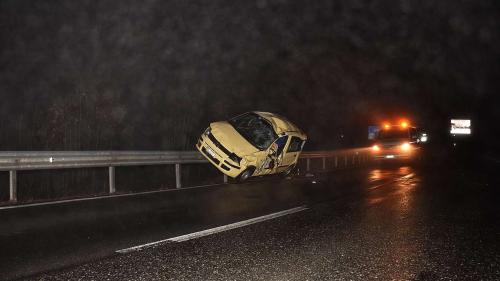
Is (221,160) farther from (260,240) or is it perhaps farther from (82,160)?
(260,240)

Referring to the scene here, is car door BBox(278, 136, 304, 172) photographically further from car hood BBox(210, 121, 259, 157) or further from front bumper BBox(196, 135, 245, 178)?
front bumper BBox(196, 135, 245, 178)

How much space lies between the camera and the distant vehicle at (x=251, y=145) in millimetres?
11047

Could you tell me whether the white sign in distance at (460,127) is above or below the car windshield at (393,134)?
above

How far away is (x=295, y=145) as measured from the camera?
12875mm

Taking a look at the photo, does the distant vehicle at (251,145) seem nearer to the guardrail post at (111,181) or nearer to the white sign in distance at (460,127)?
the guardrail post at (111,181)

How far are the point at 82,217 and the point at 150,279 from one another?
130 inches

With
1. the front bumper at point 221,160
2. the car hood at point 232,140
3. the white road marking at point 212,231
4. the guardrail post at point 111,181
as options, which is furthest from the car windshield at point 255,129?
the white road marking at point 212,231

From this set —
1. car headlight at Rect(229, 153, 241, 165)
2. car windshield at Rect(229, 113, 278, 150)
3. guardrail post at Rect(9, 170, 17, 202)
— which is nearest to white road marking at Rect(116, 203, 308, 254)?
car headlight at Rect(229, 153, 241, 165)

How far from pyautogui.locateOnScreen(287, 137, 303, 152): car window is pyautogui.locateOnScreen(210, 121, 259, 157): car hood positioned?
166cm

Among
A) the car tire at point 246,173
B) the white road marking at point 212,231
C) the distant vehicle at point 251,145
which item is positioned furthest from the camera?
the car tire at point 246,173

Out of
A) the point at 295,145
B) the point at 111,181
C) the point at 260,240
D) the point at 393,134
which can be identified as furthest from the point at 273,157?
the point at 393,134

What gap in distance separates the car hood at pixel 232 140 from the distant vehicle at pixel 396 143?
40.7 feet

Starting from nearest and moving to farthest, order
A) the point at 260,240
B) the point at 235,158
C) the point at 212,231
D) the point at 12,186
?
the point at 260,240 < the point at 212,231 < the point at 12,186 < the point at 235,158

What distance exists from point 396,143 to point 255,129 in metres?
12.0
